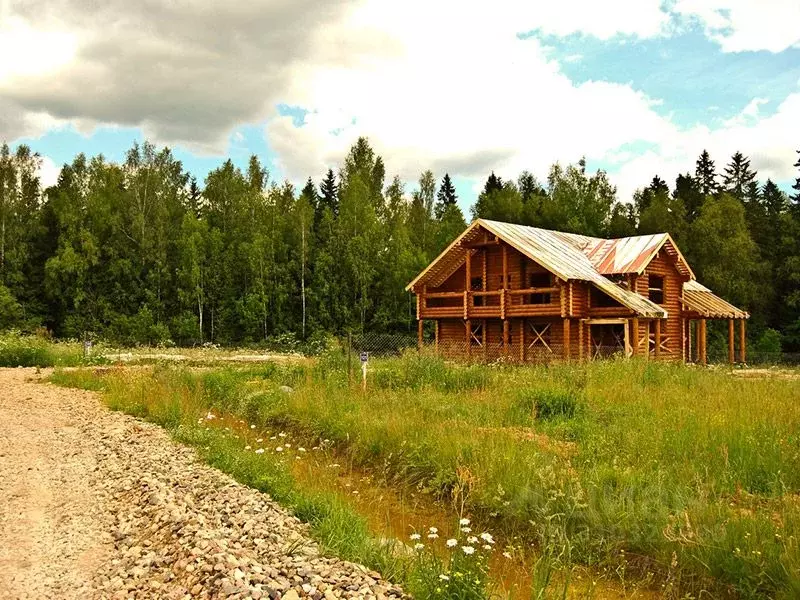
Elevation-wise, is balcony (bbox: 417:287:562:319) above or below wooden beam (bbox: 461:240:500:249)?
below

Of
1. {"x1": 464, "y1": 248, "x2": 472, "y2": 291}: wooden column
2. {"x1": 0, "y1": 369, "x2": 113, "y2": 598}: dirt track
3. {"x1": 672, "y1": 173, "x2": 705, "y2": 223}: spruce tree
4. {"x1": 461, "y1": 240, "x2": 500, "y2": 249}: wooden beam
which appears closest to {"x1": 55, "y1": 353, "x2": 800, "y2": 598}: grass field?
{"x1": 0, "y1": 369, "x2": 113, "y2": 598}: dirt track

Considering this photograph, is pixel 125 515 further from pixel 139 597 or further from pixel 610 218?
pixel 610 218

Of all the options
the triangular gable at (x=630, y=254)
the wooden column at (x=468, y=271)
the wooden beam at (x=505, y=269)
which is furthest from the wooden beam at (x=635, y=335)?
the wooden column at (x=468, y=271)

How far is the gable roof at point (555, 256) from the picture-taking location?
74.7 ft

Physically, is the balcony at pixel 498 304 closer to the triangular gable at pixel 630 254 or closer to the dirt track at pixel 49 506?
the triangular gable at pixel 630 254

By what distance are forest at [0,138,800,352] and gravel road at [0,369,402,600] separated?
31.2 metres

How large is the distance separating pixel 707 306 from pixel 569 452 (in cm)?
2361

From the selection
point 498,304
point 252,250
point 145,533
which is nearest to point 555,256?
point 498,304

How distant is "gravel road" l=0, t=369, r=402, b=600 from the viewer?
4.37 metres

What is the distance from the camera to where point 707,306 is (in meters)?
28.1

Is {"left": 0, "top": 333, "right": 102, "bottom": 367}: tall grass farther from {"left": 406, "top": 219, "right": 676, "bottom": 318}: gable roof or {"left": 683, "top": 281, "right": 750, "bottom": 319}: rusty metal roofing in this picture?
{"left": 683, "top": 281, "right": 750, "bottom": 319}: rusty metal roofing

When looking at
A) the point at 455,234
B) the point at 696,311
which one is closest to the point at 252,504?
the point at 696,311

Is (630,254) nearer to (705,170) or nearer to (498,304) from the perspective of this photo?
(498,304)

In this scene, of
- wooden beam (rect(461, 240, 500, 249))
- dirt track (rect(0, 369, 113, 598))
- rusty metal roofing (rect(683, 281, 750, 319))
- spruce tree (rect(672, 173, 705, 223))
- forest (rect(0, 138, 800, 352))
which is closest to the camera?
dirt track (rect(0, 369, 113, 598))
